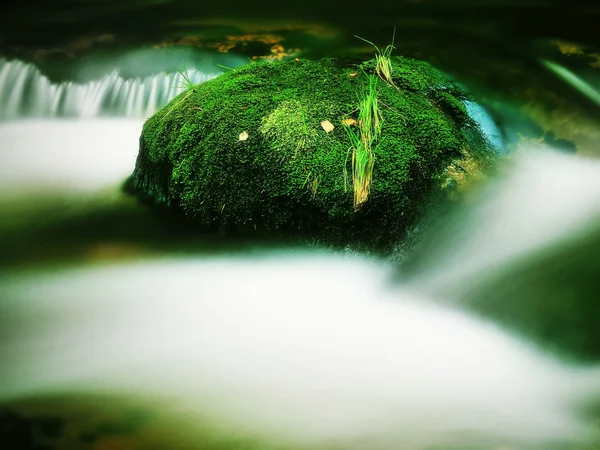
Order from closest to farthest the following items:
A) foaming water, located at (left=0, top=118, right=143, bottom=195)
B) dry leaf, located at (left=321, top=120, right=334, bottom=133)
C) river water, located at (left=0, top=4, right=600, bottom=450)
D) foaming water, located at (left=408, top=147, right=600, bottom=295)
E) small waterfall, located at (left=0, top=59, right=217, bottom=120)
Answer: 1. river water, located at (left=0, top=4, right=600, bottom=450)
2. foaming water, located at (left=408, top=147, right=600, bottom=295)
3. dry leaf, located at (left=321, top=120, right=334, bottom=133)
4. foaming water, located at (left=0, top=118, right=143, bottom=195)
5. small waterfall, located at (left=0, top=59, right=217, bottom=120)

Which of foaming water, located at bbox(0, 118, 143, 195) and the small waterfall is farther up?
the small waterfall

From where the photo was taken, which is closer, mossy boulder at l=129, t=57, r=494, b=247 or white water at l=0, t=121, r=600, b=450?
white water at l=0, t=121, r=600, b=450

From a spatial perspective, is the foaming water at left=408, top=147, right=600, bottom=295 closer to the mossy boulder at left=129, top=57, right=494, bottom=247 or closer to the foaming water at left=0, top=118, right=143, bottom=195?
the mossy boulder at left=129, top=57, right=494, bottom=247

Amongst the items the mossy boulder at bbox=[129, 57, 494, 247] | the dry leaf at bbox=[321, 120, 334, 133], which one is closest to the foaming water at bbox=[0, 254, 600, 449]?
the mossy boulder at bbox=[129, 57, 494, 247]

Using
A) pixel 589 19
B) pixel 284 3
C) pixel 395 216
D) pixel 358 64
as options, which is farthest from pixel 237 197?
pixel 589 19

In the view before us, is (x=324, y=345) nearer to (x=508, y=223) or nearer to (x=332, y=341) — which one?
(x=332, y=341)

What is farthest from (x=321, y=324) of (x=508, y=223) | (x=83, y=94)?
(x=83, y=94)
